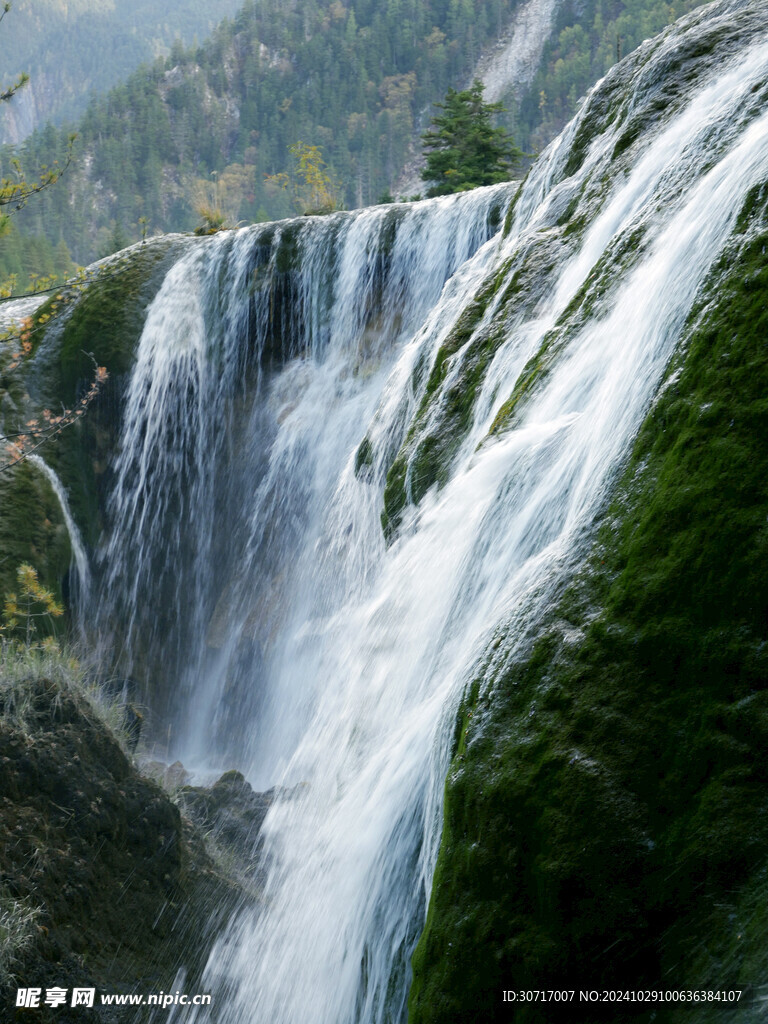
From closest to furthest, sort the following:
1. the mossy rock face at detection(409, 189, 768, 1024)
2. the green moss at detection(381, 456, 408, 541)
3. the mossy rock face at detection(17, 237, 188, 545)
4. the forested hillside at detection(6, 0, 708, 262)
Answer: the mossy rock face at detection(409, 189, 768, 1024) → the green moss at detection(381, 456, 408, 541) → the mossy rock face at detection(17, 237, 188, 545) → the forested hillside at detection(6, 0, 708, 262)

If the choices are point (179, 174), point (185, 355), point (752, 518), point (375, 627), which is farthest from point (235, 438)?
point (179, 174)

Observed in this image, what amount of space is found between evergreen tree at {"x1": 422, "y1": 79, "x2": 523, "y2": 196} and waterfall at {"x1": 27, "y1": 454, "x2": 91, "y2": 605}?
43.0ft

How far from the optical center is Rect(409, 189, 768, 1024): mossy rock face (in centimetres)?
246

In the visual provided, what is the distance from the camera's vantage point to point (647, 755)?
8.64ft

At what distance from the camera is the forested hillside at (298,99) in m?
82.2

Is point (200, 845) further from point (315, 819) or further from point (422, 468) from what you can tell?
point (422, 468)

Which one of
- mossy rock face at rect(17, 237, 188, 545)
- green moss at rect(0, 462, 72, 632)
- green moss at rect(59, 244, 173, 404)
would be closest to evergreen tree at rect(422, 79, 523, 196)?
green moss at rect(59, 244, 173, 404)

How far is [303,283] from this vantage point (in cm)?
1404

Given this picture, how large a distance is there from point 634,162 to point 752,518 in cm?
368

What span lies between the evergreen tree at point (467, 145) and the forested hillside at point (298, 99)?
2377 inches

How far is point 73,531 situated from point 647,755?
11.9 metres

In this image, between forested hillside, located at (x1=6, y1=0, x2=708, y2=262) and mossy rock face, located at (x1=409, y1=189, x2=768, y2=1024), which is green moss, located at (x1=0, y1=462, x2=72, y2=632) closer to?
mossy rock face, located at (x1=409, y1=189, x2=768, y2=1024)

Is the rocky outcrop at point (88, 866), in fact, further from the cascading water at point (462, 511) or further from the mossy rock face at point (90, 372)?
the mossy rock face at point (90, 372)

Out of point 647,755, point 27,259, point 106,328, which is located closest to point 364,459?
point 647,755
